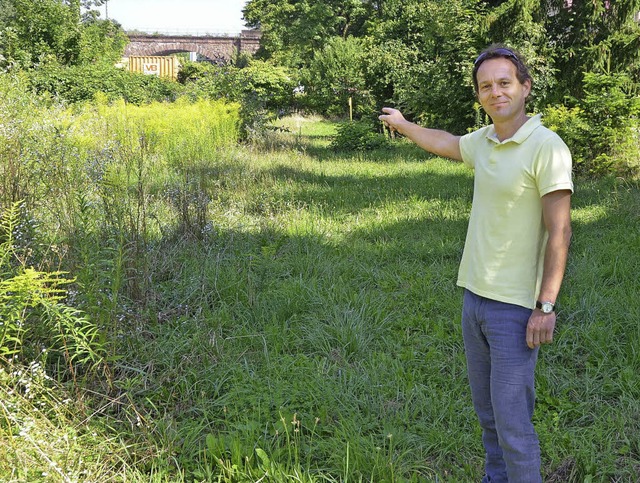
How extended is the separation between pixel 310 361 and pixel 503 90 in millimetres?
2083

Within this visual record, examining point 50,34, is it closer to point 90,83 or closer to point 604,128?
point 90,83

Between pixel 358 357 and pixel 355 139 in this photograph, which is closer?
pixel 358 357

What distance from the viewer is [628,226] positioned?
20.9 ft

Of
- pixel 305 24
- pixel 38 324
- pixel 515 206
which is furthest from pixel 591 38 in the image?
pixel 305 24

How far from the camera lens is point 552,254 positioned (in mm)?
1966

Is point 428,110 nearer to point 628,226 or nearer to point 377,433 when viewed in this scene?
point 628,226

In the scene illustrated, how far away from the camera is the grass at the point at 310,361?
2695 mm

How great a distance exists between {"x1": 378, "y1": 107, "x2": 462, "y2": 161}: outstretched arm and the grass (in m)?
1.33

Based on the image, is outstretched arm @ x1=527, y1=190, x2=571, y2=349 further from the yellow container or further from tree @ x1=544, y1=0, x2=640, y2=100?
the yellow container

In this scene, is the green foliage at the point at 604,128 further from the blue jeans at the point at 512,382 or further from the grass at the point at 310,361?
the blue jeans at the point at 512,382

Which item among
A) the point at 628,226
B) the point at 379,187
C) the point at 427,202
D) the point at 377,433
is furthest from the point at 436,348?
the point at 379,187

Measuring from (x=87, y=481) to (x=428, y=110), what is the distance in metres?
12.9

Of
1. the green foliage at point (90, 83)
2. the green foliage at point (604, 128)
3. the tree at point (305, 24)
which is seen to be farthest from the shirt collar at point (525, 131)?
the tree at point (305, 24)

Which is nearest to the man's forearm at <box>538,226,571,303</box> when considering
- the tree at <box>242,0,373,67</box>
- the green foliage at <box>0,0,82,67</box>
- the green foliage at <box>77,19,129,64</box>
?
the green foliage at <box>0,0,82,67</box>
